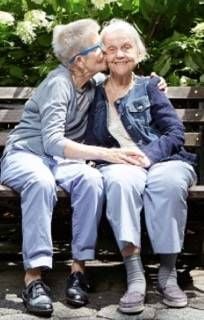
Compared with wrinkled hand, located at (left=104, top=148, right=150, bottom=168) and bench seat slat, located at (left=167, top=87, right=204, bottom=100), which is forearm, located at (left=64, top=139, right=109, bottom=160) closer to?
wrinkled hand, located at (left=104, top=148, right=150, bottom=168)

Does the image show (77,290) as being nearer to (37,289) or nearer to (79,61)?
(37,289)

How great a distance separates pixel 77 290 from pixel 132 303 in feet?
1.08

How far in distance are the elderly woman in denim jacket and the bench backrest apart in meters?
0.54

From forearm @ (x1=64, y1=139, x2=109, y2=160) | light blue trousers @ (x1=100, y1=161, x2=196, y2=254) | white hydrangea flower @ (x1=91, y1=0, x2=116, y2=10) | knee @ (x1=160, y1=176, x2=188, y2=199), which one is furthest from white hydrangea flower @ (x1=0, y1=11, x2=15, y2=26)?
knee @ (x1=160, y1=176, x2=188, y2=199)

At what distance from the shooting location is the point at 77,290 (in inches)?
139

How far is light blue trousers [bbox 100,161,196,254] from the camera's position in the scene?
3.49m

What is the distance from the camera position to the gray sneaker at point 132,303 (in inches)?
133

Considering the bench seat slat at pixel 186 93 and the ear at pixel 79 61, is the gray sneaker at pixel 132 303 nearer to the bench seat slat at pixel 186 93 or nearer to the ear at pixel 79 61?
the ear at pixel 79 61

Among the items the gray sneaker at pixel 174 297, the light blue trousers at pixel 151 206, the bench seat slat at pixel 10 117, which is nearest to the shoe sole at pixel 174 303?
the gray sneaker at pixel 174 297

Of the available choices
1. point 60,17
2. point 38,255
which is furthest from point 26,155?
point 60,17

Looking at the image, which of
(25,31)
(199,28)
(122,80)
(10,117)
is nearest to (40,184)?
(122,80)

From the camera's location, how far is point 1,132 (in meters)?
4.62

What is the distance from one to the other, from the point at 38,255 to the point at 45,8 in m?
2.46

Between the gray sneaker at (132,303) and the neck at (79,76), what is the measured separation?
135 centimetres
